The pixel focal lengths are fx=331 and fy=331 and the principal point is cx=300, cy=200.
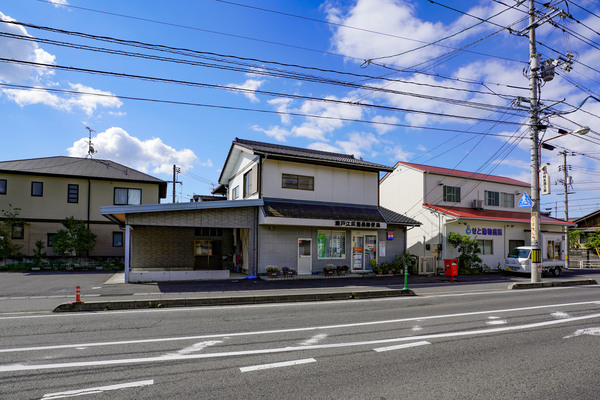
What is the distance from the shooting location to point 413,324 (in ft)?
26.6

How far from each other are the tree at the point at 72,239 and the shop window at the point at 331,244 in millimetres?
16490

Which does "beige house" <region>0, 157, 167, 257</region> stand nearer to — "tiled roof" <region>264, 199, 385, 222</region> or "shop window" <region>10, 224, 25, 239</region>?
"shop window" <region>10, 224, 25, 239</region>

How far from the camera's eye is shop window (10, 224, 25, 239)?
22.7 meters

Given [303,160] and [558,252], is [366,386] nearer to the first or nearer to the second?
[303,160]

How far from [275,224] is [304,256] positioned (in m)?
2.66

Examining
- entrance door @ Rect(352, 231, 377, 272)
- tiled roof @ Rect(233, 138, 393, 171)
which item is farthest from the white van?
tiled roof @ Rect(233, 138, 393, 171)

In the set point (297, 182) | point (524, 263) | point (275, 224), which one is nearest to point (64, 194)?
point (275, 224)

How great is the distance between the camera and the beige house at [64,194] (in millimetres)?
23578

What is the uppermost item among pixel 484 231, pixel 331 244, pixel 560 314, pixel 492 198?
pixel 492 198

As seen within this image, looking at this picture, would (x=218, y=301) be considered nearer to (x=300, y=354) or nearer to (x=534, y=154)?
(x=300, y=354)

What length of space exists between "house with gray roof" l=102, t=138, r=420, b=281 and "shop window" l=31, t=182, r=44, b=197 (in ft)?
32.4

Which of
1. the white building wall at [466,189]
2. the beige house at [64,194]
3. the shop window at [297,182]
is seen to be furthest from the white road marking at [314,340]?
the beige house at [64,194]

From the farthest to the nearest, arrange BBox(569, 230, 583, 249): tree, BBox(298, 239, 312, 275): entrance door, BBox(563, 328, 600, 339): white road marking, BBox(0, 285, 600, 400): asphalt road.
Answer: BBox(569, 230, 583, 249): tree, BBox(298, 239, 312, 275): entrance door, BBox(563, 328, 600, 339): white road marking, BBox(0, 285, 600, 400): asphalt road

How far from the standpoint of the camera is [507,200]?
28.3 meters
